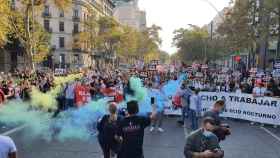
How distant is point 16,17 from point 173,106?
93.9ft

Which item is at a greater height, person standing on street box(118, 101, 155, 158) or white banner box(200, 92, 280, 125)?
person standing on street box(118, 101, 155, 158)

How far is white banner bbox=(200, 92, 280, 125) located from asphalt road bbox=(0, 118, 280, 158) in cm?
179

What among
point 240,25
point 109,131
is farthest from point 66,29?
point 109,131

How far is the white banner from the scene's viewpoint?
1650cm

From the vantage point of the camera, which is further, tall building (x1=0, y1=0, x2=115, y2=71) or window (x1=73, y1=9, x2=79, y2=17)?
window (x1=73, y1=9, x2=79, y2=17)

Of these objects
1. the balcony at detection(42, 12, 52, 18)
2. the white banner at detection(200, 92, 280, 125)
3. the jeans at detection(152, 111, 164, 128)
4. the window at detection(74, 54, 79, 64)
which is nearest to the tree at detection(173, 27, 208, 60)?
the window at detection(74, 54, 79, 64)

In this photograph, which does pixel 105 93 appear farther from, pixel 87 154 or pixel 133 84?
pixel 87 154

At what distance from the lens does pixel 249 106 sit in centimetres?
1739

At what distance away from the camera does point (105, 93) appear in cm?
2031

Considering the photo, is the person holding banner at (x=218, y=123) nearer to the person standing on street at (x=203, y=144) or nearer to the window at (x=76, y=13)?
the person standing on street at (x=203, y=144)

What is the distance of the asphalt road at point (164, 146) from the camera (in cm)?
1053

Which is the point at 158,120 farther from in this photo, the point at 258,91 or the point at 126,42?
the point at 126,42

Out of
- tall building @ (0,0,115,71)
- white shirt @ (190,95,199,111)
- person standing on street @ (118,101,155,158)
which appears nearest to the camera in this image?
person standing on street @ (118,101,155,158)

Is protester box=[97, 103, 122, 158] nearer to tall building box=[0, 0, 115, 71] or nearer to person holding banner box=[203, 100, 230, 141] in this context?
person holding banner box=[203, 100, 230, 141]
